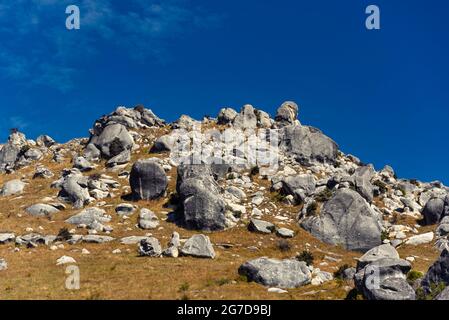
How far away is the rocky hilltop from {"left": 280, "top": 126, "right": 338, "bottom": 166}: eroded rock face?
0.25 metres

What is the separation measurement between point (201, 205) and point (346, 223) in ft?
60.1

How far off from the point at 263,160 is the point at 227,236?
31.1 metres

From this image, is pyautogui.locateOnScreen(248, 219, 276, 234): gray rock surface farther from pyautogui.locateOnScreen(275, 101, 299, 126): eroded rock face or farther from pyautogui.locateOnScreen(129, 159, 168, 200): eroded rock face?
pyautogui.locateOnScreen(275, 101, 299, 126): eroded rock face

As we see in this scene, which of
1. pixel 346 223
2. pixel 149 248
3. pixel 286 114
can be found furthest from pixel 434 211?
pixel 286 114

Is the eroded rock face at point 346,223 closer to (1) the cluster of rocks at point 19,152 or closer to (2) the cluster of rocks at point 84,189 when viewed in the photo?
(2) the cluster of rocks at point 84,189

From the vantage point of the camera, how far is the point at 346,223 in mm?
59125

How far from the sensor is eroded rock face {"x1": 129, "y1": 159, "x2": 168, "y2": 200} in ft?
225

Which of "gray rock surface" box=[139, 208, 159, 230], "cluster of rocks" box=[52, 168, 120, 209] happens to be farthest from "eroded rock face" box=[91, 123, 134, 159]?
"gray rock surface" box=[139, 208, 159, 230]

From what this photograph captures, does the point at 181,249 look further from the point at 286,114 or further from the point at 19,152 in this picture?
the point at 19,152

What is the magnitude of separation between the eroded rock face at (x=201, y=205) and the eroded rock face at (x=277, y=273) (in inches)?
787

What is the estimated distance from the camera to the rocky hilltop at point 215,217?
35.7 m

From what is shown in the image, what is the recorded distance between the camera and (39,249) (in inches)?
1945

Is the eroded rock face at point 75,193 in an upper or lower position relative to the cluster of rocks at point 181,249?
upper

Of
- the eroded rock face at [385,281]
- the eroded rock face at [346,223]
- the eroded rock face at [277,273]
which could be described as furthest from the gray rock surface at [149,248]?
the eroded rock face at [346,223]
